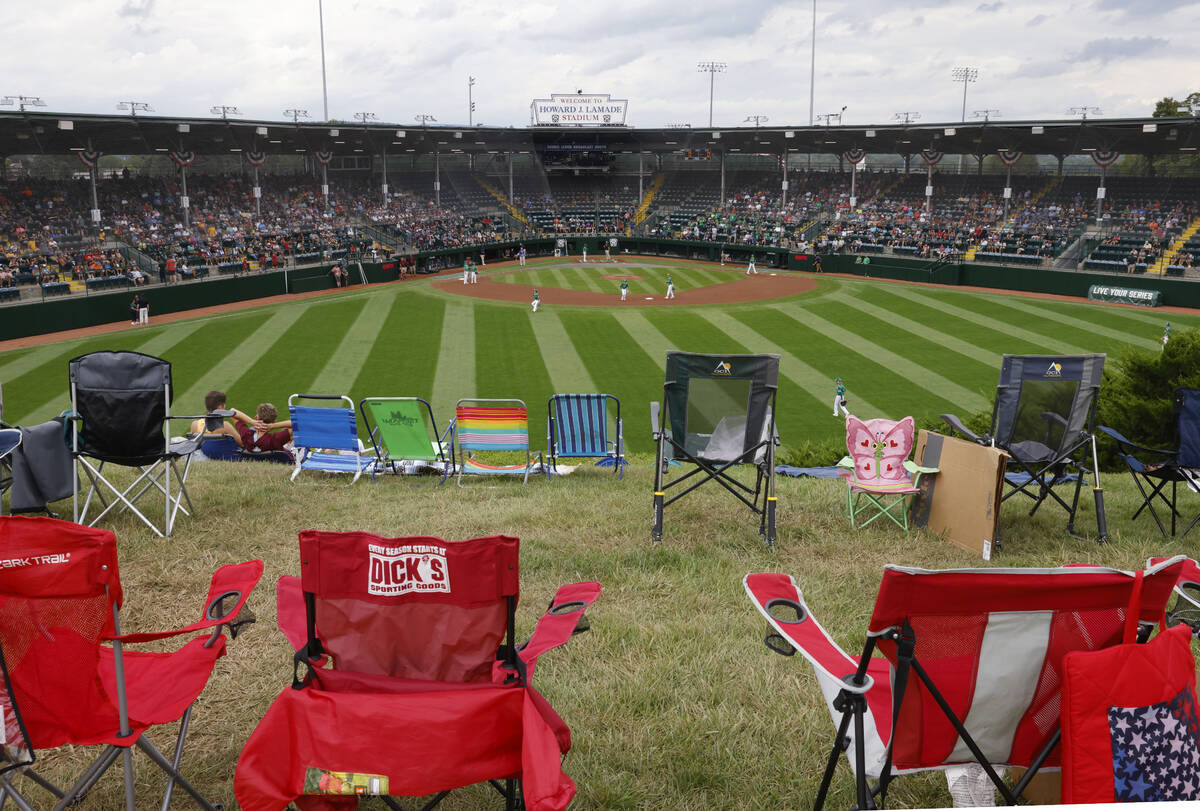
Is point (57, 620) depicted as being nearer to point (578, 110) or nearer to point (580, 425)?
point (580, 425)

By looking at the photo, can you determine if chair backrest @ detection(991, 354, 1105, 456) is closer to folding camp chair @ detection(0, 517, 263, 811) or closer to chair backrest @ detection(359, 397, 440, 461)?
chair backrest @ detection(359, 397, 440, 461)

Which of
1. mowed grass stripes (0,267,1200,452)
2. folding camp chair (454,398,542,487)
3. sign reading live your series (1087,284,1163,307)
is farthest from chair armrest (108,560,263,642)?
sign reading live your series (1087,284,1163,307)

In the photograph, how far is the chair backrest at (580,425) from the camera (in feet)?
38.3

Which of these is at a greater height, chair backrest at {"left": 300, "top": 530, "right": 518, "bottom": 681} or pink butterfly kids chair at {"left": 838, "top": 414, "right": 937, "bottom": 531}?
chair backrest at {"left": 300, "top": 530, "right": 518, "bottom": 681}

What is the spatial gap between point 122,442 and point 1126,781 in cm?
739

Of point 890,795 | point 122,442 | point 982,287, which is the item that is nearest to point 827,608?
point 890,795

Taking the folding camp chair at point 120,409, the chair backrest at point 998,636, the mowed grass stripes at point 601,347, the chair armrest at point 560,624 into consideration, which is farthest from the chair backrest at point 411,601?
the mowed grass stripes at point 601,347

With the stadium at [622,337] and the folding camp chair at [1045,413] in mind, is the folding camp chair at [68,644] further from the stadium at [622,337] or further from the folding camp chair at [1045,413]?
the folding camp chair at [1045,413]

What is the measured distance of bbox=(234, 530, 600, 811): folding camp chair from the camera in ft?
9.56

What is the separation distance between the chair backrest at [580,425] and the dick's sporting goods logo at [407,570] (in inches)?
327

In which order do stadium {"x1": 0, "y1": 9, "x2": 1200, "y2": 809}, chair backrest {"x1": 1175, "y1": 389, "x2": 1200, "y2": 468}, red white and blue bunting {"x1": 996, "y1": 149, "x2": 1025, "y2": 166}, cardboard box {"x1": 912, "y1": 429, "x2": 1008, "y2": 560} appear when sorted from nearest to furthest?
stadium {"x1": 0, "y1": 9, "x2": 1200, "y2": 809}
cardboard box {"x1": 912, "y1": 429, "x2": 1008, "y2": 560}
chair backrest {"x1": 1175, "y1": 389, "x2": 1200, "y2": 468}
red white and blue bunting {"x1": 996, "y1": 149, "x2": 1025, "y2": 166}

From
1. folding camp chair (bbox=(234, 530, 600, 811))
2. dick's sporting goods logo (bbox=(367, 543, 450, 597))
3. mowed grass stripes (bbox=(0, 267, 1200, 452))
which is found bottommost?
mowed grass stripes (bbox=(0, 267, 1200, 452))

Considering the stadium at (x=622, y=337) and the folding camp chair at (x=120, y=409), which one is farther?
the folding camp chair at (x=120, y=409)

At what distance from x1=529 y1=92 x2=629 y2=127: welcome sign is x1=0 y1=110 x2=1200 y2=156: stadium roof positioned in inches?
203
